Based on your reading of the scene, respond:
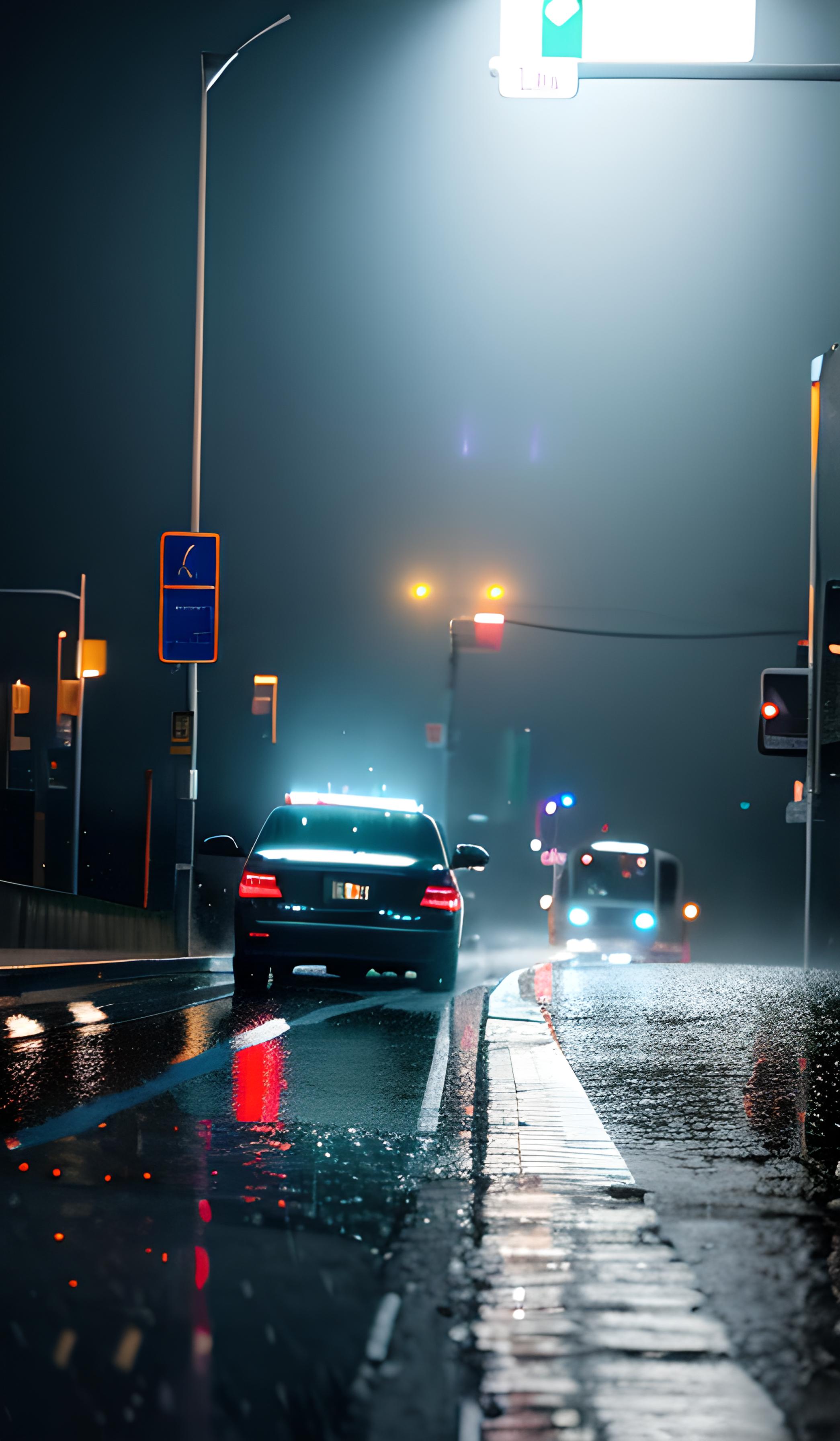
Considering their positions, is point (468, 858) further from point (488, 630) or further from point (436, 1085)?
point (488, 630)

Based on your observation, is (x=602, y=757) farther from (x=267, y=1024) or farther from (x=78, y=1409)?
(x=78, y=1409)

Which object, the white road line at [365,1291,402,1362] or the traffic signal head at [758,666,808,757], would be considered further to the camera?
the traffic signal head at [758,666,808,757]

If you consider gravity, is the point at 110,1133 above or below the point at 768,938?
above

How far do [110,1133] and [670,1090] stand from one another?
2.64 metres

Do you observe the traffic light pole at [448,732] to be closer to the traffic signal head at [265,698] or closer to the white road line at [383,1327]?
the traffic signal head at [265,698]

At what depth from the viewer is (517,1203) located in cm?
448

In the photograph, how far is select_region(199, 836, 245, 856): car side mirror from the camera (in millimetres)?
12992

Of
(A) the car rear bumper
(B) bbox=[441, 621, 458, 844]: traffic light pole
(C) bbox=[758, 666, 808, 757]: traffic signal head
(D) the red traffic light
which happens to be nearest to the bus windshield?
(B) bbox=[441, 621, 458, 844]: traffic light pole

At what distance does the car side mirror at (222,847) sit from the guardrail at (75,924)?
5.01 m

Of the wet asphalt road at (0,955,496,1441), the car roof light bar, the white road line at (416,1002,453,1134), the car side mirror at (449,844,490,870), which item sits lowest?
the white road line at (416,1002,453,1134)

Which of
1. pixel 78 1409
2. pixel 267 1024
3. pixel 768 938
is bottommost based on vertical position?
pixel 768 938

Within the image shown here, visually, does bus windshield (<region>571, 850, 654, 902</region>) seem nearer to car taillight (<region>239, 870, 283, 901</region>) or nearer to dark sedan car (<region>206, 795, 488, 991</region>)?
dark sedan car (<region>206, 795, 488, 991</region>)

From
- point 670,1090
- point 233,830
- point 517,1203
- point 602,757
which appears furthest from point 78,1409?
point 233,830

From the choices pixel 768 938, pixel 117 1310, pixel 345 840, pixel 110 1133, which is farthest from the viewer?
pixel 768 938
